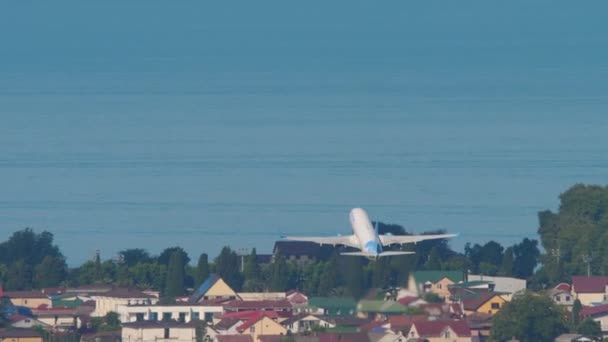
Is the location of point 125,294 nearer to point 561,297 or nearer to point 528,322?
point 561,297

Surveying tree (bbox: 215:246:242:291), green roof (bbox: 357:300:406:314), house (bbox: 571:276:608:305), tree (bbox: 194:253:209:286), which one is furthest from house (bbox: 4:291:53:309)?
green roof (bbox: 357:300:406:314)

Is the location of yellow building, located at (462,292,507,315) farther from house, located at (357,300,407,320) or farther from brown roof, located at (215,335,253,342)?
house, located at (357,300,407,320)

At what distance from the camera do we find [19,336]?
7162cm

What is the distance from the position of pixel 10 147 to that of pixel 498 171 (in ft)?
132

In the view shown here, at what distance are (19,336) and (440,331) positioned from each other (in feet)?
49.9

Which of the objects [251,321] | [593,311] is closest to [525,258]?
[593,311]

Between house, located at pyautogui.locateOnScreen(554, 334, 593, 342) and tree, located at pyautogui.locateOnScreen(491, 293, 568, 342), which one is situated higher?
tree, located at pyautogui.locateOnScreen(491, 293, 568, 342)

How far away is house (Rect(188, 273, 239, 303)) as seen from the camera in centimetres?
8056

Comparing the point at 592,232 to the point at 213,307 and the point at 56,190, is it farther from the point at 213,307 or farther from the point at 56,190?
the point at 56,190

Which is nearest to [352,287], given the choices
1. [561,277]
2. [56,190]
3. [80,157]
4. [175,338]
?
[175,338]

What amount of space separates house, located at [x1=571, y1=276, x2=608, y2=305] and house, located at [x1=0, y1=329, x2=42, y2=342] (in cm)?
1782

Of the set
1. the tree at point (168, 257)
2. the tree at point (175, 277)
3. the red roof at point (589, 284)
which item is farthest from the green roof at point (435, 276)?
the tree at point (168, 257)

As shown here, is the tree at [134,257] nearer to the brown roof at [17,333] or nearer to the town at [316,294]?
the town at [316,294]

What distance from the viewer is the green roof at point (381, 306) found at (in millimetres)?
55500
